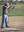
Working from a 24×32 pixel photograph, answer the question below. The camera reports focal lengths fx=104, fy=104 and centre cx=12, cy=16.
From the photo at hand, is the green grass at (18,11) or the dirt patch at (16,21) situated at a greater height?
the green grass at (18,11)

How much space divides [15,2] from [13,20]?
30 centimetres

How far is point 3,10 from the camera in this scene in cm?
165

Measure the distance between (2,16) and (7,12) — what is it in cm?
10

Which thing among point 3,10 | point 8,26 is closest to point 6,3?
point 3,10

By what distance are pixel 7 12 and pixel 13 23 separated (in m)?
0.20

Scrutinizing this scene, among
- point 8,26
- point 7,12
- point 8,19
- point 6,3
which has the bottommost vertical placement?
point 8,26

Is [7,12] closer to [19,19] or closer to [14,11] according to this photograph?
[14,11]

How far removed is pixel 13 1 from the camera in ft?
5.59

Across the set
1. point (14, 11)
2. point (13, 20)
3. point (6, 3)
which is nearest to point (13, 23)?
point (13, 20)

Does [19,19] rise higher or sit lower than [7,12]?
lower

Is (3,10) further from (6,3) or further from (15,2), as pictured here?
(15,2)

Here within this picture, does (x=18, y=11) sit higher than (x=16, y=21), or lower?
higher

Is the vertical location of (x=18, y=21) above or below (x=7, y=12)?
below

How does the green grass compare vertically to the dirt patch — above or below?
above
